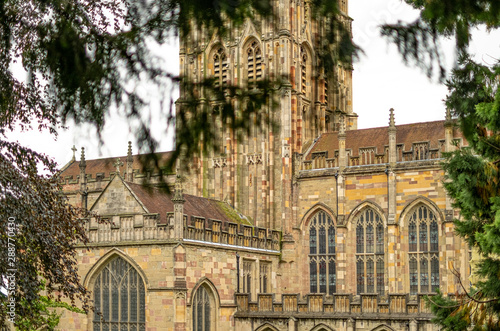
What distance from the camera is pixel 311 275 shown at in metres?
28.2

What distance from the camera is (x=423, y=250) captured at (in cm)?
2641

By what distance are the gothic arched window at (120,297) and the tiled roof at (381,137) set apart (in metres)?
8.74

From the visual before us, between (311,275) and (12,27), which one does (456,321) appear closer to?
(12,27)

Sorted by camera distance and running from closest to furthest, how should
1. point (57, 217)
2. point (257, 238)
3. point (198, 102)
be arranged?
point (198, 102) < point (57, 217) < point (257, 238)

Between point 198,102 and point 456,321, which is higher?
point 198,102

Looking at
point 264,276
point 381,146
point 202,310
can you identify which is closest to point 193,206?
point 264,276

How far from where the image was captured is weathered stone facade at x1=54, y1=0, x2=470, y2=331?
76.7 ft

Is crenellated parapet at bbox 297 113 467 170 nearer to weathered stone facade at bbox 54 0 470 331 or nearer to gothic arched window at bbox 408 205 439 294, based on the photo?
weathered stone facade at bbox 54 0 470 331

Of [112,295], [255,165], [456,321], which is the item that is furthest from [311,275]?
[456,321]

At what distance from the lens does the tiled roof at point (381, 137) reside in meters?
28.3

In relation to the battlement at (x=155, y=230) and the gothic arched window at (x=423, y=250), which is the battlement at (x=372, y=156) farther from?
the battlement at (x=155, y=230)

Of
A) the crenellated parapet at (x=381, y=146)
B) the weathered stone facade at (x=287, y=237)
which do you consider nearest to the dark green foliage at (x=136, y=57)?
the weathered stone facade at (x=287, y=237)

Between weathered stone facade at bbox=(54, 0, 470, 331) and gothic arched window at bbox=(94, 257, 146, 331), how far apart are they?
0.11 feet

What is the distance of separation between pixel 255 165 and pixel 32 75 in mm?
24624
